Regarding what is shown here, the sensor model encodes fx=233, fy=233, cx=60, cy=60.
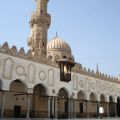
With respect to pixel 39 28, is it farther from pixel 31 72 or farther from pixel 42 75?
pixel 31 72

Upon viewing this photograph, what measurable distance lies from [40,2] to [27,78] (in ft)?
57.2

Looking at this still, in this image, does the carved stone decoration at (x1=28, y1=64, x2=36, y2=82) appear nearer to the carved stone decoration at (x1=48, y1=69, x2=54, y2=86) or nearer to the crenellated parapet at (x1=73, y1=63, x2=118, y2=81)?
the carved stone decoration at (x1=48, y1=69, x2=54, y2=86)

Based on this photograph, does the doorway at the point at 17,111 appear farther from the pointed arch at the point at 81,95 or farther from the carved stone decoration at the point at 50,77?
the pointed arch at the point at 81,95

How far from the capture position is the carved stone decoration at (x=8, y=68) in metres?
21.0

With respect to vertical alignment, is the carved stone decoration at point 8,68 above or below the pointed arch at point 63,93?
above

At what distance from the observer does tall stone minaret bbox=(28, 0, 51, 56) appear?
114ft

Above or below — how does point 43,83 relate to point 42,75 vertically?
below

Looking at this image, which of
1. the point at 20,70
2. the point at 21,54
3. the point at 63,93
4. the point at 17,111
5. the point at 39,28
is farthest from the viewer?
the point at 39,28

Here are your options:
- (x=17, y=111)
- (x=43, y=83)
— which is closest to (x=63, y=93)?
(x=43, y=83)

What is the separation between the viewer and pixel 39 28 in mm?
35125

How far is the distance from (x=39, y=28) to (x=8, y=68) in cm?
1496

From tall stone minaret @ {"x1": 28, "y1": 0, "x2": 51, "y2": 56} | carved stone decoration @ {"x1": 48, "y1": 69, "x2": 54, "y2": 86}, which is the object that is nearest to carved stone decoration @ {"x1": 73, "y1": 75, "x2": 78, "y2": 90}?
carved stone decoration @ {"x1": 48, "y1": 69, "x2": 54, "y2": 86}

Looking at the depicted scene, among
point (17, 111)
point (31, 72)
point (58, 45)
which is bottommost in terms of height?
point (17, 111)

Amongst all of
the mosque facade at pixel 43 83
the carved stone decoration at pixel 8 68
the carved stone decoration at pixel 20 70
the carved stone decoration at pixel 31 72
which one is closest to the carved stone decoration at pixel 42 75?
the mosque facade at pixel 43 83
